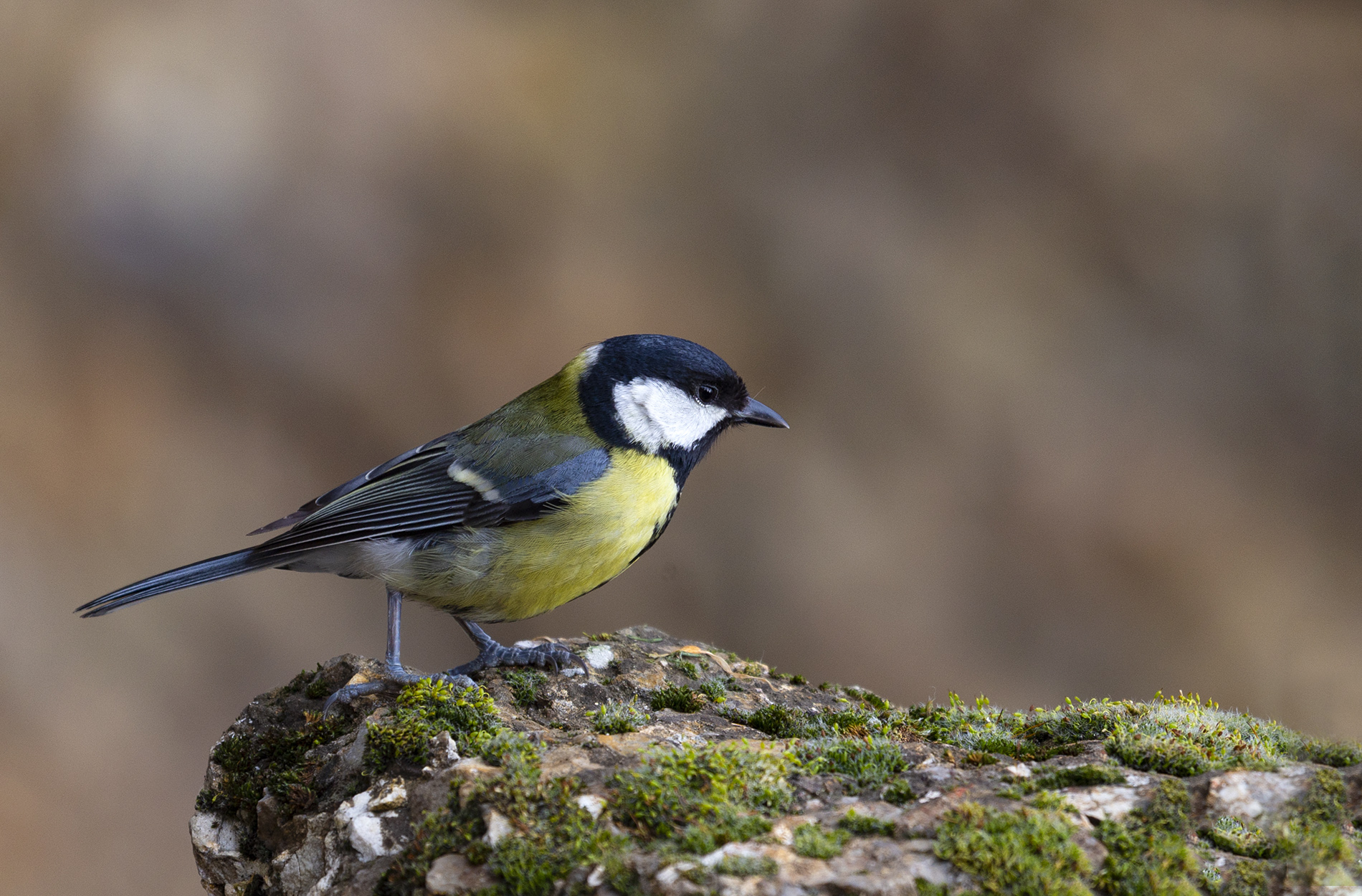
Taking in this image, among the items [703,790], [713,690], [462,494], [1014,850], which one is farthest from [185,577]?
[1014,850]

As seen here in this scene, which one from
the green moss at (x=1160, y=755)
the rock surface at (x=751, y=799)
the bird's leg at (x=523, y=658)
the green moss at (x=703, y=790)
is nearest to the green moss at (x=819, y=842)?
the rock surface at (x=751, y=799)

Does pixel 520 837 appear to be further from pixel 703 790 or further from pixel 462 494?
pixel 462 494

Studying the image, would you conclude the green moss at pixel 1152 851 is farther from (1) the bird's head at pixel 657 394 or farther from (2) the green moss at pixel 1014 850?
(1) the bird's head at pixel 657 394

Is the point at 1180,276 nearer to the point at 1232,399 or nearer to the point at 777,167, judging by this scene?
the point at 1232,399

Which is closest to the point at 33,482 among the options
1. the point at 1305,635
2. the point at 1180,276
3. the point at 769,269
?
the point at 769,269

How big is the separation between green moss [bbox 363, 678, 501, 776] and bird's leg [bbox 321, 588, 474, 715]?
0.14m

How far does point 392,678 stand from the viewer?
115 inches

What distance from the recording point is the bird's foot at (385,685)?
2.87m

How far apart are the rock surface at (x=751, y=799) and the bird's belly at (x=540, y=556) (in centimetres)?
30

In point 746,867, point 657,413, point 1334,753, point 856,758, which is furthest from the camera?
point 657,413

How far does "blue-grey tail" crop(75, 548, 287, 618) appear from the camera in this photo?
299 centimetres

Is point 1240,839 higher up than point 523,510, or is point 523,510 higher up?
point 523,510

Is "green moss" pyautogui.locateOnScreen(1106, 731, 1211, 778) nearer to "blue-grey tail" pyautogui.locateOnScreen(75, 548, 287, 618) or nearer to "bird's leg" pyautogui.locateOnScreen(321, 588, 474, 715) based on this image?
"bird's leg" pyautogui.locateOnScreen(321, 588, 474, 715)

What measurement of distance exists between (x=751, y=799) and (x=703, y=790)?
11cm
